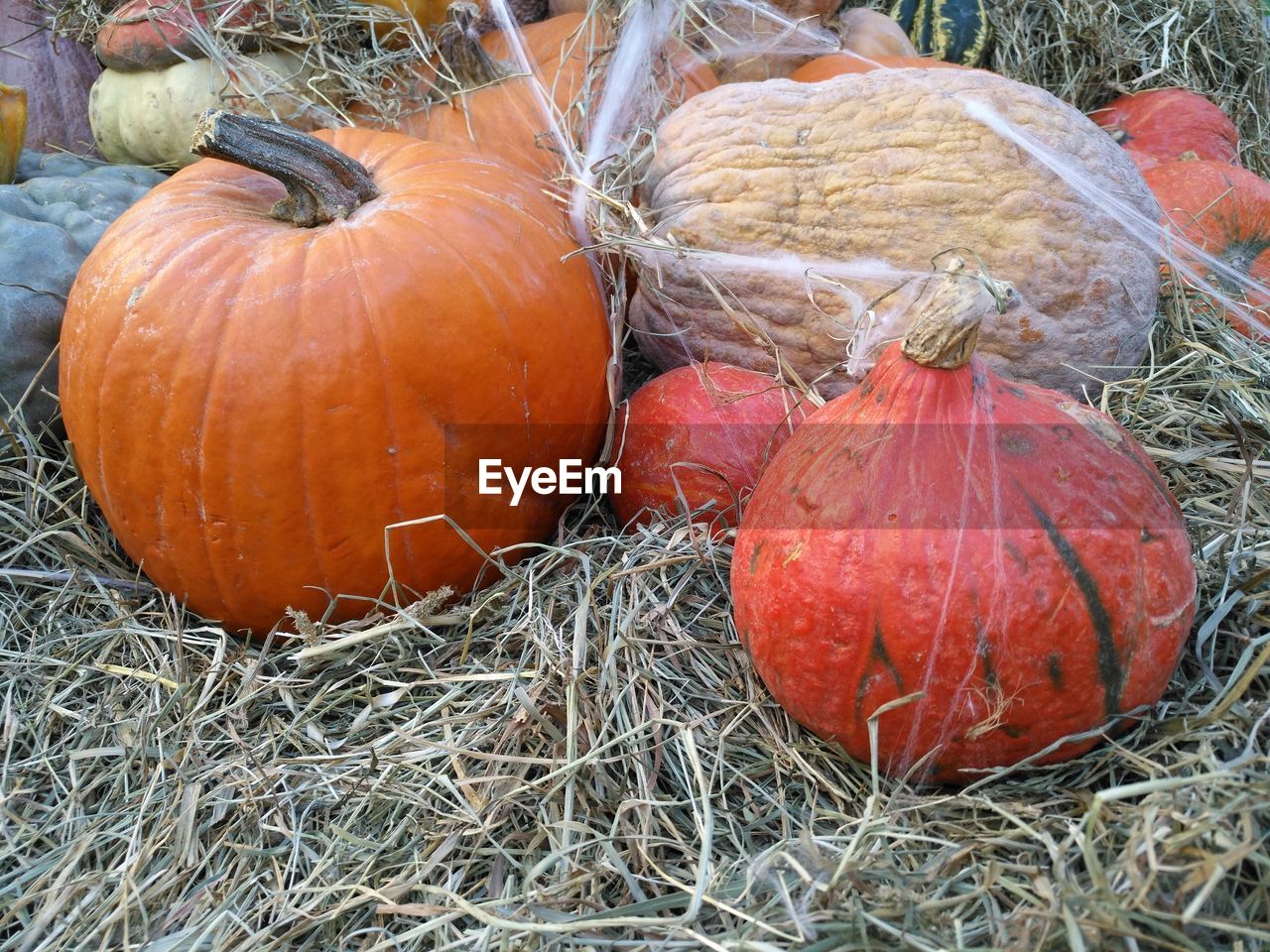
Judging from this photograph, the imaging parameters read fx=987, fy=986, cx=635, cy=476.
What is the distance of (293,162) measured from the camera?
6.61 feet

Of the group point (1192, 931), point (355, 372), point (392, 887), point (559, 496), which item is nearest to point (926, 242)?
point (559, 496)

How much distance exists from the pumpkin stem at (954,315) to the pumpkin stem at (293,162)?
1232 mm

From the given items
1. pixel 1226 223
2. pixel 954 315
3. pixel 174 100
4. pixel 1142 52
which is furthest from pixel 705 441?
pixel 1142 52

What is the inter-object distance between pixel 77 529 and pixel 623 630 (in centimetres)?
144

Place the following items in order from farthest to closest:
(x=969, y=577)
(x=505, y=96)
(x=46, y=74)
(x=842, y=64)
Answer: (x=46, y=74) → (x=842, y=64) → (x=505, y=96) → (x=969, y=577)

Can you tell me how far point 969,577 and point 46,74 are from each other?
3516mm

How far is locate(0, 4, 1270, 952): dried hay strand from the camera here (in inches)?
52.1

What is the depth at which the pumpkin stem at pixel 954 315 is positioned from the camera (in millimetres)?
1481

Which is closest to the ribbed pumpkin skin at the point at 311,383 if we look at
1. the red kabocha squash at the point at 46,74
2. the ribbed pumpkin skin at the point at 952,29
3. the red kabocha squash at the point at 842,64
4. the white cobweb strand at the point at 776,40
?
the white cobweb strand at the point at 776,40

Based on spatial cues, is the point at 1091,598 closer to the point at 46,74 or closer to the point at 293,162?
the point at 293,162

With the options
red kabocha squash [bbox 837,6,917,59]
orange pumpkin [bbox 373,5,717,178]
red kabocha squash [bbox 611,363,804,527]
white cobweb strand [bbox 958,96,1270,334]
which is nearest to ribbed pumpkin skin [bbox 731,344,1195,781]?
red kabocha squash [bbox 611,363,804,527]

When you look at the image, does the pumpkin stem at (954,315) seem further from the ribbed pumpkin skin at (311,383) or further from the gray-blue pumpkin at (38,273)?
the gray-blue pumpkin at (38,273)

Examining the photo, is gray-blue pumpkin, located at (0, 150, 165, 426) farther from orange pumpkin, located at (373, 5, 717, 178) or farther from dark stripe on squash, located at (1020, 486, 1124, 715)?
dark stripe on squash, located at (1020, 486, 1124, 715)

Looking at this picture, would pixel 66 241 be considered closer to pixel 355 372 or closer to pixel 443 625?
pixel 355 372
